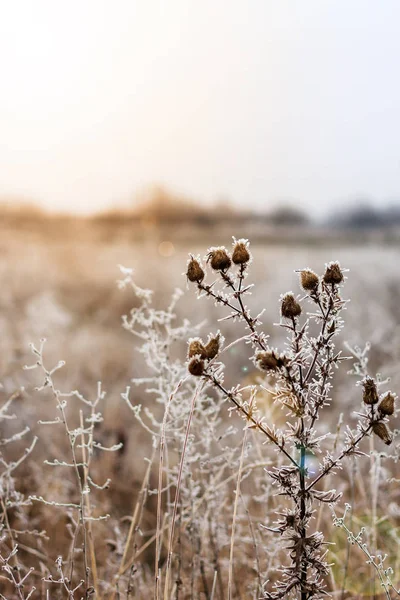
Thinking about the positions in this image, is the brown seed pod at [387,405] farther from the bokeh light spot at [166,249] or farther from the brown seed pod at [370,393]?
the bokeh light spot at [166,249]

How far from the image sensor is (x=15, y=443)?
3654 millimetres

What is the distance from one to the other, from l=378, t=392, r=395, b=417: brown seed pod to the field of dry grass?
58cm

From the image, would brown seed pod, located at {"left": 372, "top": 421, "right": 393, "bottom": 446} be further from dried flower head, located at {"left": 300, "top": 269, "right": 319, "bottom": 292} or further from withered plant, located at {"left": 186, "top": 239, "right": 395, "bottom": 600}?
dried flower head, located at {"left": 300, "top": 269, "right": 319, "bottom": 292}

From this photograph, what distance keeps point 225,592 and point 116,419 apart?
1.79 metres

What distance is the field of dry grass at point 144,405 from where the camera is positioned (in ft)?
6.50

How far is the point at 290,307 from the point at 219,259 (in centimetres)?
15

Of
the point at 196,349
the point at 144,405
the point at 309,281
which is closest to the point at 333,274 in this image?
the point at 309,281

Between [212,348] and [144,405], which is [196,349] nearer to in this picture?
[212,348]

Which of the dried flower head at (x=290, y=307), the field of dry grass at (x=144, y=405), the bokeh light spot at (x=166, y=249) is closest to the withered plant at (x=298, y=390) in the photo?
the dried flower head at (x=290, y=307)

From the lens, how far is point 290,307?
1.05 metres

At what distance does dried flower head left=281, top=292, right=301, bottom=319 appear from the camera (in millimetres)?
1043

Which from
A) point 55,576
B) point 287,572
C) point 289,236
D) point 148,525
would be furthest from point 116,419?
point 289,236

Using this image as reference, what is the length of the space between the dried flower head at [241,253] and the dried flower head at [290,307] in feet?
0.33

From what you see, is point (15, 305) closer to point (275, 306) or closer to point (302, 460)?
point (275, 306)
